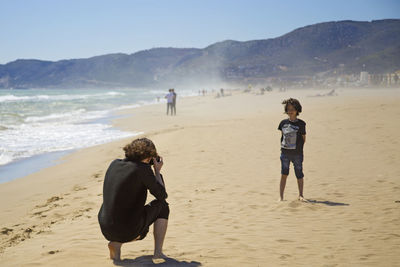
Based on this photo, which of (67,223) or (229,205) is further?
(229,205)

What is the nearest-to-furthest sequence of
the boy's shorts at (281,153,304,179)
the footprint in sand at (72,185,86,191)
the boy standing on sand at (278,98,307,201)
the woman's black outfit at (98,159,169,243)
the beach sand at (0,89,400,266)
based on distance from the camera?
the woman's black outfit at (98,159,169,243) → the beach sand at (0,89,400,266) → the boy standing on sand at (278,98,307,201) → the boy's shorts at (281,153,304,179) → the footprint in sand at (72,185,86,191)

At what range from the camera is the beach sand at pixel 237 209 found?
3.68m

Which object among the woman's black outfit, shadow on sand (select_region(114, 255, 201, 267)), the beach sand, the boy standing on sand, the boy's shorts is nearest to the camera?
the woman's black outfit

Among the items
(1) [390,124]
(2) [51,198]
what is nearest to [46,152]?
(2) [51,198]

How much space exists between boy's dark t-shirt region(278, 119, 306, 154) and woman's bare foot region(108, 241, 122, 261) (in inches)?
121

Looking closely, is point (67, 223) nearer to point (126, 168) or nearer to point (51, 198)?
point (51, 198)

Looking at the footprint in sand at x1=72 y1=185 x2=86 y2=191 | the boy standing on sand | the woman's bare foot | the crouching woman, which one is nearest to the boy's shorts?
the boy standing on sand

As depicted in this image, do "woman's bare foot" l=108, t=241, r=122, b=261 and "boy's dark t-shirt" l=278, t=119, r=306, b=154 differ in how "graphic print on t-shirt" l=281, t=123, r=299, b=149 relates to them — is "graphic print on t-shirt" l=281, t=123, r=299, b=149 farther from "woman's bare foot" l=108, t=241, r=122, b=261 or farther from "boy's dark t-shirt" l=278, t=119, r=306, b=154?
"woman's bare foot" l=108, t=241, r=122, b=261

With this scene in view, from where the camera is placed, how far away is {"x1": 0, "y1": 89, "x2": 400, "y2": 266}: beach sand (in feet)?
12.1

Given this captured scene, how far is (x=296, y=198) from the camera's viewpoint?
19.0 feet

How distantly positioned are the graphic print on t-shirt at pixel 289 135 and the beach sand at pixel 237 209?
91cm

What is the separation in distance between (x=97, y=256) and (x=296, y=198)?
3.39 meters

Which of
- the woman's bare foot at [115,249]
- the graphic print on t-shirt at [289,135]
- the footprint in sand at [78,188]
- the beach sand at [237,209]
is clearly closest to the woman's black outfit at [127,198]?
Answer: the woman's bare foot at [115,249]

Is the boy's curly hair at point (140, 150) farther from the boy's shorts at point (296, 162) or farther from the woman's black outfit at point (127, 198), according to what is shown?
the boy's shorts at point (296, 162)
